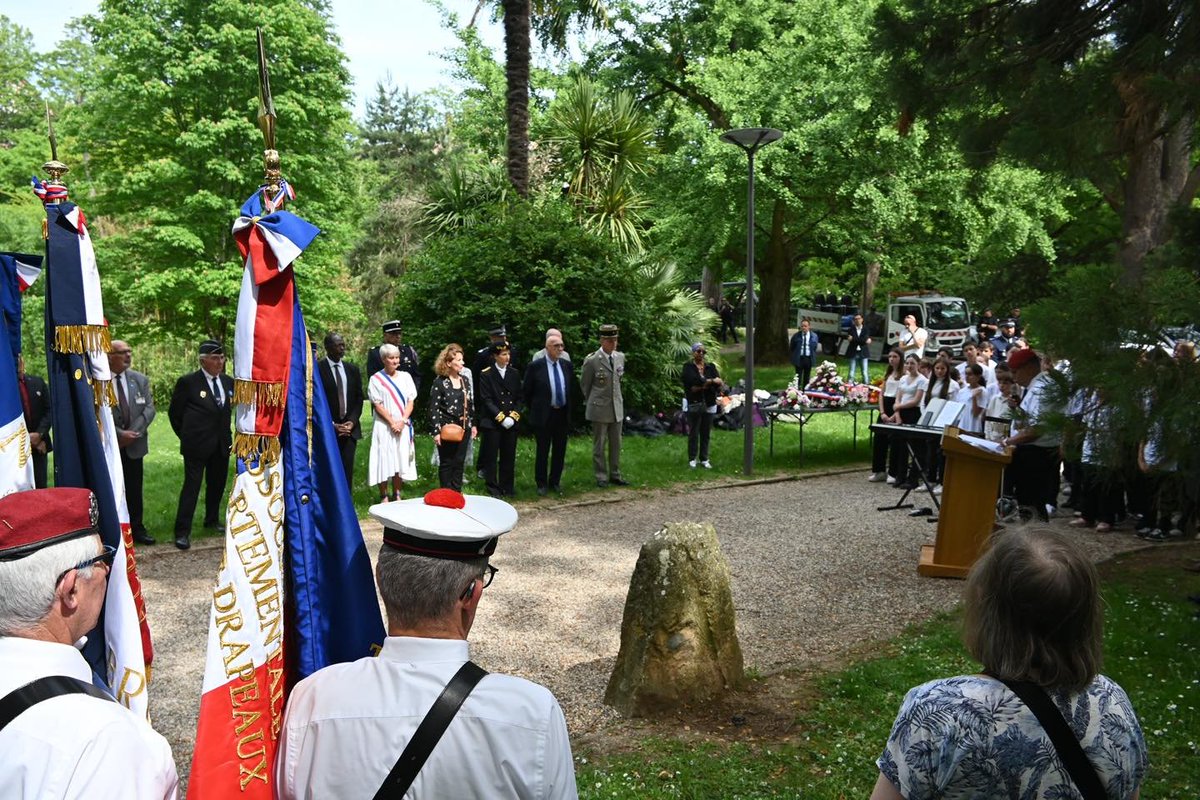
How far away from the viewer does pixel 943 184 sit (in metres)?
24.6

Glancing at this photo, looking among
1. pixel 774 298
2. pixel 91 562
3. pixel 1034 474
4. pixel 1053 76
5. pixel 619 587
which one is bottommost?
pixel 619 587

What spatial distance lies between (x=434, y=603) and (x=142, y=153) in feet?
93.5

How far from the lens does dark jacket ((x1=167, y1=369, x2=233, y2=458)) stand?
33.8ft

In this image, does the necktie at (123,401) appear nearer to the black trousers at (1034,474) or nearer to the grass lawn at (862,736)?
the grass lawn at (862,736)

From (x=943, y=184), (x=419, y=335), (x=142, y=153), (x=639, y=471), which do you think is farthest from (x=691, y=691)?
(x=142, y=153)

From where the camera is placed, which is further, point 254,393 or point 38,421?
point 38,421

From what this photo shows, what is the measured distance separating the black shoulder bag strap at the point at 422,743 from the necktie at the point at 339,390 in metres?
9.21

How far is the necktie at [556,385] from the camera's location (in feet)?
42.3

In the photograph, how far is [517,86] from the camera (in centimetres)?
1817

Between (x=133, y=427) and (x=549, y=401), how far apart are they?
497 centimetres

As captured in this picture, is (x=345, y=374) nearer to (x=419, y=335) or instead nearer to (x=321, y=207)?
(x=419, y=335)

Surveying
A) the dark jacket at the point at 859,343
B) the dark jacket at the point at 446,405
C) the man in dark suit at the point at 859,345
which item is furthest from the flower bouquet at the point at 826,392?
the dark jacket at the point at 859,343

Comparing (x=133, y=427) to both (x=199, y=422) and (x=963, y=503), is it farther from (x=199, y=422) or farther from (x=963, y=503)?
(x=963, y=503)

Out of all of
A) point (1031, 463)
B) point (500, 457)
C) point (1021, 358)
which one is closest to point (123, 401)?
point (500, 457)
